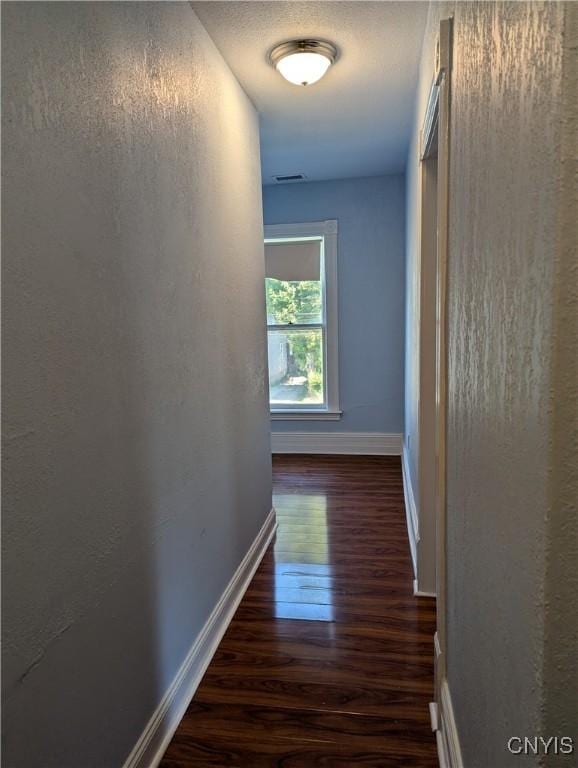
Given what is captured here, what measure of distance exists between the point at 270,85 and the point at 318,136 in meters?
0.83

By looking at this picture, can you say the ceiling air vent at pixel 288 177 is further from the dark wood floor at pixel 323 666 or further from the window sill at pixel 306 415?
the dark wood floor at pixel 323 666

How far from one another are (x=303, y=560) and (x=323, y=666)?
850 millimetres

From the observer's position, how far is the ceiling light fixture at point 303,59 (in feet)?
6.90

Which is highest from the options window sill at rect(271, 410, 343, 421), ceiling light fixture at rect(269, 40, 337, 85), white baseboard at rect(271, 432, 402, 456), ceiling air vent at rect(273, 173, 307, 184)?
ceiling air vent at rect(273, 173, 307, 184)

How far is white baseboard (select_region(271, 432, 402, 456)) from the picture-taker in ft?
15.4

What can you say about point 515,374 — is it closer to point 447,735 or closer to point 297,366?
point 447,735

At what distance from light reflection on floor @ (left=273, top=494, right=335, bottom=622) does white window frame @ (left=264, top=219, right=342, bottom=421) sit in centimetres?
122

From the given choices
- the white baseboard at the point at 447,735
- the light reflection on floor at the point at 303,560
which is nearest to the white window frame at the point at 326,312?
the light reflection on floor at the point at 303,560

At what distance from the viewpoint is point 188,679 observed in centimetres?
171

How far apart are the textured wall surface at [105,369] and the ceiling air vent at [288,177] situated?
214 centimetres

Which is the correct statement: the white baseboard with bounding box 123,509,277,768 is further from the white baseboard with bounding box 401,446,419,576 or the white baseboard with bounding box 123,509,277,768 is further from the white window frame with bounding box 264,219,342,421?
the white window frame with bounding box 264,219,342,421

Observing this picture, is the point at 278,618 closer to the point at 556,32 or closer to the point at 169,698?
the point at 169,698

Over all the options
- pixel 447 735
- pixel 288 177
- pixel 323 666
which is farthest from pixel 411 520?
pixel 288 177

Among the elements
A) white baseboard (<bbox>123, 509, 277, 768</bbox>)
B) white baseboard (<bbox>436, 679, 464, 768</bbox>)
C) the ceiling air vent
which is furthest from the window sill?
white baseboard (<bbox>436, 679, 464, 768</bbox>)
